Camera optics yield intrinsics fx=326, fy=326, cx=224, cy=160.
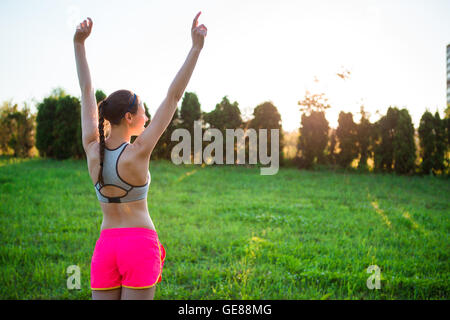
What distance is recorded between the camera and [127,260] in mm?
1477

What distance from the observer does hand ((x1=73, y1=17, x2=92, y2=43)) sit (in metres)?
1.75

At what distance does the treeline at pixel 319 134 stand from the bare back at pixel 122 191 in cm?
1057

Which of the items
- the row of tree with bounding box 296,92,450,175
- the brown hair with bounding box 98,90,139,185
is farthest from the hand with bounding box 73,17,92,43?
the row of tree with bounding box 296,92,450,175

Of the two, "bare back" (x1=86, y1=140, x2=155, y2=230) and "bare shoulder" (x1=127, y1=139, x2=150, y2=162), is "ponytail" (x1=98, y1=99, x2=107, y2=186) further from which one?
"bare shoulder" (x1=127, y1=139, x2=150, y2=162)

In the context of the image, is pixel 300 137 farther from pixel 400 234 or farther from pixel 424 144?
pixel 400 234

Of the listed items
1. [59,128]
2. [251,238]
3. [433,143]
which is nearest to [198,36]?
[251,238]

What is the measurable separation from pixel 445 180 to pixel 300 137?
15.7 feet

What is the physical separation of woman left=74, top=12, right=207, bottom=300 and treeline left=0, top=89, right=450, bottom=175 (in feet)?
34.6

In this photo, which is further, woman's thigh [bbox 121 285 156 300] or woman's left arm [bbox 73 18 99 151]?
Answer: woman's left arm [bbox 73 18 99 151]

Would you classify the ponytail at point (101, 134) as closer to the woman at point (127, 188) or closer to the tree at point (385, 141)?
the woman at point (127, 188)

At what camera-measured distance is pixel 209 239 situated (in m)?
4.54

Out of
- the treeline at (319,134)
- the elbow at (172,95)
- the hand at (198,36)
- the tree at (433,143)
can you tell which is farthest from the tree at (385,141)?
the elbow at (172,95)

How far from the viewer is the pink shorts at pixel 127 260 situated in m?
1.47
